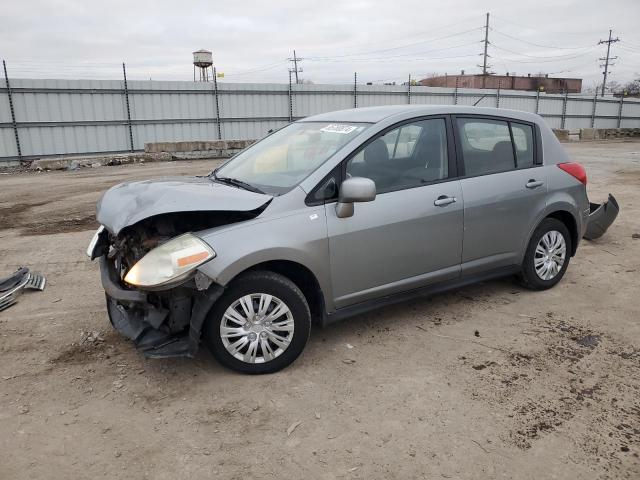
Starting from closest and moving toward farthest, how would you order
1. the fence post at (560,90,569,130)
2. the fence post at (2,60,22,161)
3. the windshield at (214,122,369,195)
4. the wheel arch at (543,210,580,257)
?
the windshield at (214,122,369,195), the wheel arch at (543,210,580,257), the fence post at (2,60,22,161), the fence post at (560,90,569,130)

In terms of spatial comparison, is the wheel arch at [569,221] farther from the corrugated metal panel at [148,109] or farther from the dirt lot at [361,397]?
the corrugated metal panel at [148,109]

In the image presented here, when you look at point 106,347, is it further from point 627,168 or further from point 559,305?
point 627,168

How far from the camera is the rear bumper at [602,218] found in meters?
6.39

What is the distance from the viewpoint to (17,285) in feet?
15.6

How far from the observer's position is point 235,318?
10.5 ft

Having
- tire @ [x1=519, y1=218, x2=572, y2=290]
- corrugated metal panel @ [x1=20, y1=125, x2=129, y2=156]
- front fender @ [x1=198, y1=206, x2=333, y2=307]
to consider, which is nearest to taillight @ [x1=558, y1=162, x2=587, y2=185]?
tire @ [x1=519, y1=218, x2=572, y2=290]

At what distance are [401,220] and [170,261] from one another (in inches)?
66.0

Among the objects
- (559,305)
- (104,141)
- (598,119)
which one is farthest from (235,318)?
(598,119)

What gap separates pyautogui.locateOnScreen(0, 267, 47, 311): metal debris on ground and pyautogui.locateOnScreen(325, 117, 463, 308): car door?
3.06 metres

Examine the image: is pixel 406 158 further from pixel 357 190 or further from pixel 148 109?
pixel 148 109

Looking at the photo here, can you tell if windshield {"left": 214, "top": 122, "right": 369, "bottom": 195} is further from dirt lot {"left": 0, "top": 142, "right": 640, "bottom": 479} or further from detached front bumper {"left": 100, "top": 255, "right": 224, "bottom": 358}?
dirt lot {"left": 0, "top": 142, "right": 640, "bottom": 479}

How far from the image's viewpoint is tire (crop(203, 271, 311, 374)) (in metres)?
3.16

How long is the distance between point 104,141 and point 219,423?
17.5 meters

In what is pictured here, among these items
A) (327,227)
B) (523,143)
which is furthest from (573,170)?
(327,227)
